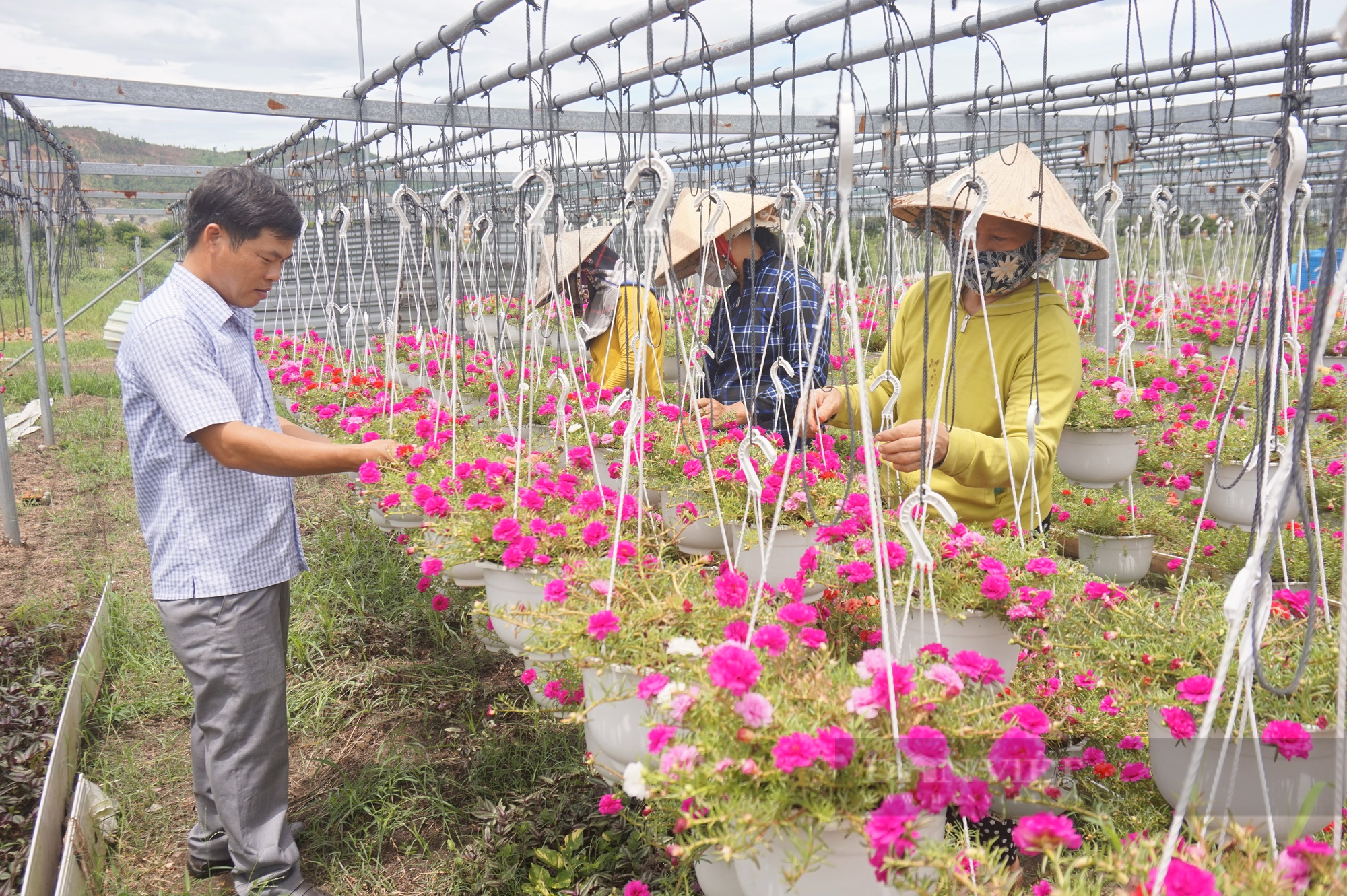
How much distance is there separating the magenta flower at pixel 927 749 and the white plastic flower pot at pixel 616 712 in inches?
17.3

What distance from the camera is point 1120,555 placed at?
10.3 ft

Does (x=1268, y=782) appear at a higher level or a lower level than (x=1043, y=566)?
lower

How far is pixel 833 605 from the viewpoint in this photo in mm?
1416

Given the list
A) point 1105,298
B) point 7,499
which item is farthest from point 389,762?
point 1105,298

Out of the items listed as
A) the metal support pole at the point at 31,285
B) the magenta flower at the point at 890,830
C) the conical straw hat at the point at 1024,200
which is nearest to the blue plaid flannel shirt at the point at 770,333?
the conical straw hat at the point at 1024,200

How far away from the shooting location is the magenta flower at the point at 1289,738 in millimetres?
923

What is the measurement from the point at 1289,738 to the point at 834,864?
1.67 ft

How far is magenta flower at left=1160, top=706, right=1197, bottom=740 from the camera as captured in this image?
100cm

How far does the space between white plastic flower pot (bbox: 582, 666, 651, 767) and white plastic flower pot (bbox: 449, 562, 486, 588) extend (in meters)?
0.75

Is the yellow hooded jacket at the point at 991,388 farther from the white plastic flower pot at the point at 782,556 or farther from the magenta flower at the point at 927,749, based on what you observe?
the magenta flower at the point at 927,749

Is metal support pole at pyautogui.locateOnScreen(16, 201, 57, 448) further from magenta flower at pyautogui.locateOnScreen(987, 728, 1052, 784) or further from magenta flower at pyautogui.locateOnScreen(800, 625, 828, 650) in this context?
magenta flower at pyautogui.locateOnScreen(987, 728, 1052, 784)

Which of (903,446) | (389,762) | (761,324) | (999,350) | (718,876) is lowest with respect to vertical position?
(389,762)

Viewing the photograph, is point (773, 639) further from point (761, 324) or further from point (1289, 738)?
point (761, 324)

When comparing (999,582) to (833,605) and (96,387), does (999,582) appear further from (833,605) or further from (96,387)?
(96,387)
